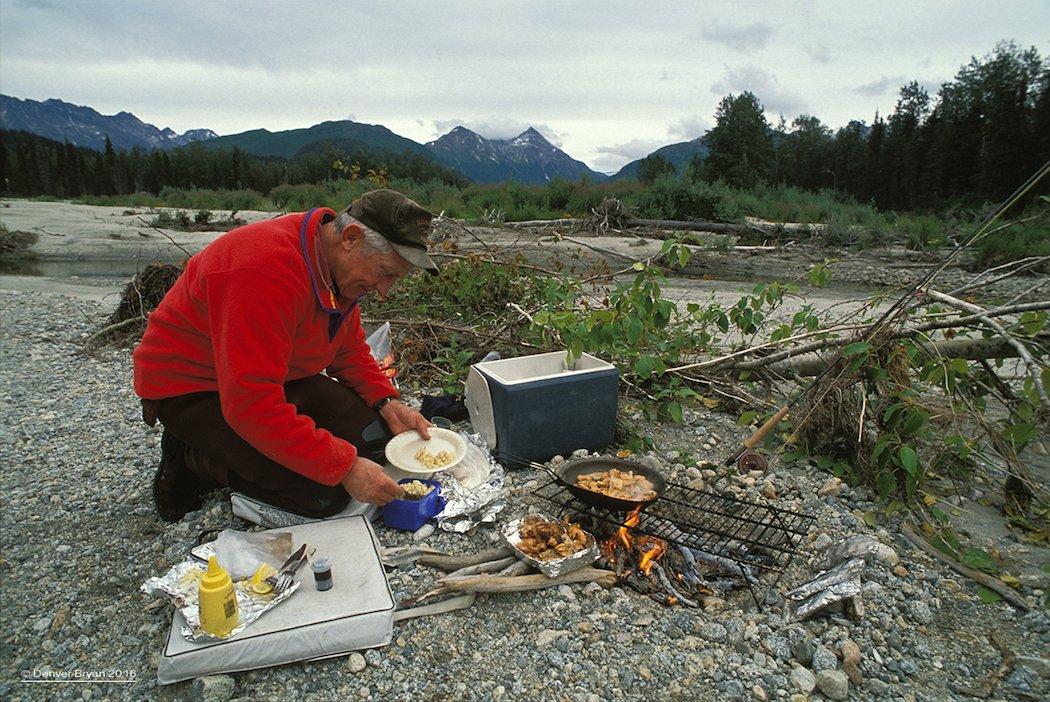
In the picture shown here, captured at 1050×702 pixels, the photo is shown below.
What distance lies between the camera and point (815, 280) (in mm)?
3637

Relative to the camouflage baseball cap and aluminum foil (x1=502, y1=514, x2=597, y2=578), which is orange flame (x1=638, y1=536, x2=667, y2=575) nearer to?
aluminum foil (x1=502, y1=514, x2=597, y2=578)

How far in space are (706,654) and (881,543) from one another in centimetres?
116

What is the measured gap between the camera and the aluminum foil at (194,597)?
1833mm

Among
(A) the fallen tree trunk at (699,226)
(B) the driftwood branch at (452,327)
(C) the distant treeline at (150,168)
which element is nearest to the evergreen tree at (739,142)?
(A) the fallen tree trunk at (699,226)

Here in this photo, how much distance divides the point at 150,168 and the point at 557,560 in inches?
1377

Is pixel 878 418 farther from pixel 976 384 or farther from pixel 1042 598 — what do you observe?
pixel 1042 598

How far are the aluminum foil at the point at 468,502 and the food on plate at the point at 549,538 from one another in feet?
0.85

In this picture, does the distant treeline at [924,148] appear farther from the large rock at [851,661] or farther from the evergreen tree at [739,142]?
the large rock at [851,661]

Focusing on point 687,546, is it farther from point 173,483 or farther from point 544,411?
point 173,483

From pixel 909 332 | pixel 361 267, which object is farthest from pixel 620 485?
pixel 909 332

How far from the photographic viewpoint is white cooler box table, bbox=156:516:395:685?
5.85 ft

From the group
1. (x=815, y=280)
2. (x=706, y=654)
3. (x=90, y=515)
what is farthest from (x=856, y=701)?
(x=90, y=515)

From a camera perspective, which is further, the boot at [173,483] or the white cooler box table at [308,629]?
the boot at [173,483]

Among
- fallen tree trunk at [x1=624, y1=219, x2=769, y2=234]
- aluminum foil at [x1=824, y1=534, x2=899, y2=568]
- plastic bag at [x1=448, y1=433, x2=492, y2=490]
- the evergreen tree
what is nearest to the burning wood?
aluminum foil at [x1=824, y1=534, x2=899, y2=568]
